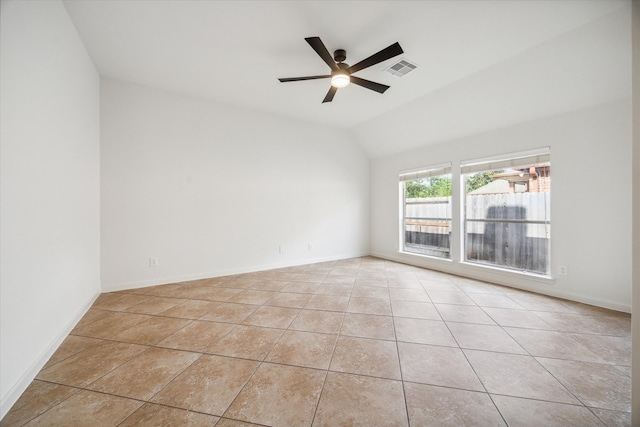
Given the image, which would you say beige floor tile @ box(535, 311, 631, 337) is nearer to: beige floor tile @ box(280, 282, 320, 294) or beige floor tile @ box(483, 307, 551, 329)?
beige floor tile @ box(483, 307, 551, 329)

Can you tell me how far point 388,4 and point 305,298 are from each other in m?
3.16

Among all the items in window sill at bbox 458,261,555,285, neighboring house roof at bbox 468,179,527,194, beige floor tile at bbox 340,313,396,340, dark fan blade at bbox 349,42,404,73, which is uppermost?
dark fan blade at bbox 349,42,404,73

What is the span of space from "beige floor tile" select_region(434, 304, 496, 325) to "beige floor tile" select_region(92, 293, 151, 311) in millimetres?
3568

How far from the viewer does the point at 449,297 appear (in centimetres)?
309

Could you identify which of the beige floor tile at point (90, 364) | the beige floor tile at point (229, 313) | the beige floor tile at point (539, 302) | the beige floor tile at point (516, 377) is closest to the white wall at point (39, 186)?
the beige floor tile at point (90, 364)

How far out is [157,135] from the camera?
11.6ft

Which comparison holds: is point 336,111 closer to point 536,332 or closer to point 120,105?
point 120,105

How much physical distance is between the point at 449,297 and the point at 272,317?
88.8 inches

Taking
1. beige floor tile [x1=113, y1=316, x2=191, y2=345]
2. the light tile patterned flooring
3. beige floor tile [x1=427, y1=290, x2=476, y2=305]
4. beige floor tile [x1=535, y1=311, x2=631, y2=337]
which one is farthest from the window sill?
beige floor tile [x1=113, y1=316, x2=191, y2=345]

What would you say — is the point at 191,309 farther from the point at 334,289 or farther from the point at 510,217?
the point at 510,217

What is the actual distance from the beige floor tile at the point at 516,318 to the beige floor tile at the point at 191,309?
10.1ft

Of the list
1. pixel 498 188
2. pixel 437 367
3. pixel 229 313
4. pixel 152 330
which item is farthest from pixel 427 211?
pixel 152 330

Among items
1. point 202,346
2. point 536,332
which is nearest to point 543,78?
point 536,332

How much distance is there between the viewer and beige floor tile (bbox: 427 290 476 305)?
292 cm
